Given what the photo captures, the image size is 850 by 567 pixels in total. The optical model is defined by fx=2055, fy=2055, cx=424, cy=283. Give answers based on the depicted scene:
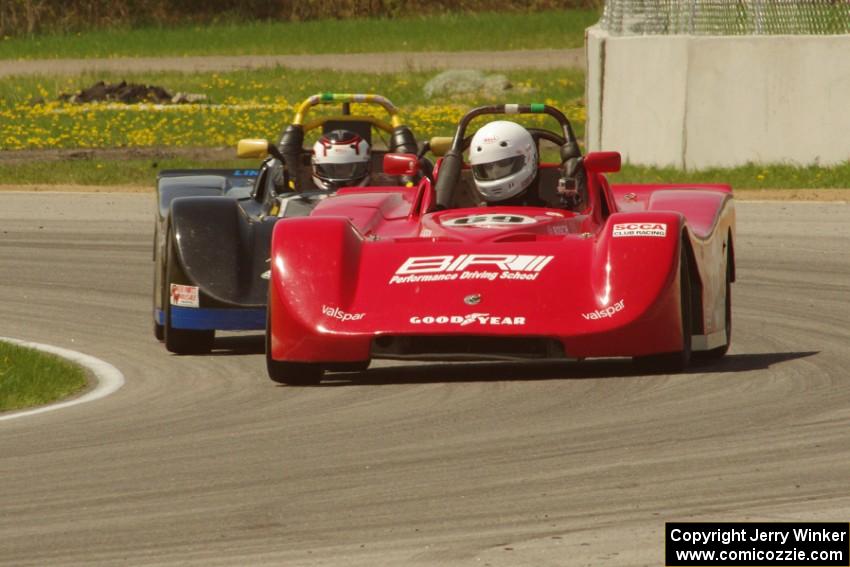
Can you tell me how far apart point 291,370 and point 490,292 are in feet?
3.29

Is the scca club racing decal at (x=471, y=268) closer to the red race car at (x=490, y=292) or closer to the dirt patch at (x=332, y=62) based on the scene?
the red race car at (x=490, y=292)

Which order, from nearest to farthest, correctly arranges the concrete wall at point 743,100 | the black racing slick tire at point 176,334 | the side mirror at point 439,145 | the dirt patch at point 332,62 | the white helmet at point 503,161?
the white helmet at point 503,161
the black racing slick tire at point 176,334
the side mirror at point 439,145
the concrete wall at point 743,100
the dirt patch at point 332,62

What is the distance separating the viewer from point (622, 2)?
22.1 meters

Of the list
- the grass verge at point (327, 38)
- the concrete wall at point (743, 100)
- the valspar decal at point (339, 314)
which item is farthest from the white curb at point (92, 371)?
the grass verge at point (327, 38)

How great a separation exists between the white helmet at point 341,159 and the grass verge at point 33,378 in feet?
8.91

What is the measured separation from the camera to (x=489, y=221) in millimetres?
9805

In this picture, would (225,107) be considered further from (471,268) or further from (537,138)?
(471,268)

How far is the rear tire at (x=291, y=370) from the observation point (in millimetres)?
9141

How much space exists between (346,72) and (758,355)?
2878 cm

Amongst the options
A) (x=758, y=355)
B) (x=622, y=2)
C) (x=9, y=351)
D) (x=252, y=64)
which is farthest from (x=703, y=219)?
(x=252, y=64)

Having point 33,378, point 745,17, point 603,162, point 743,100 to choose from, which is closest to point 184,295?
point 33,378

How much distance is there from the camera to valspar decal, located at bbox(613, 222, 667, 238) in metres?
9.06

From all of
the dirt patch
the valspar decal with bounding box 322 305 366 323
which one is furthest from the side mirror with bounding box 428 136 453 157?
the dirt patch

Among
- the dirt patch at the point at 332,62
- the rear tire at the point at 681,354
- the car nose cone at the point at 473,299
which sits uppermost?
the car nose cone at the point at 473,299
